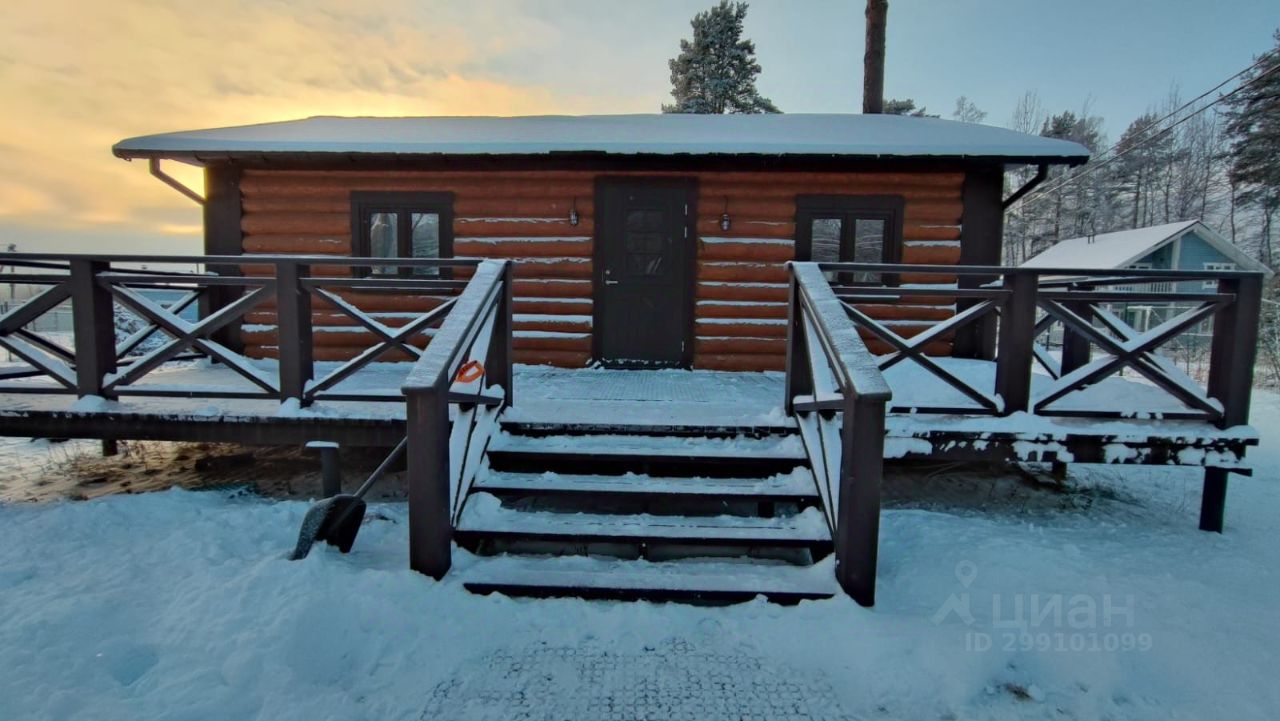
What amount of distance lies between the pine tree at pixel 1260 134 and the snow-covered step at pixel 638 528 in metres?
24.9

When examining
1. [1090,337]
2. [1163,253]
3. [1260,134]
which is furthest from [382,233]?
[1260,134]

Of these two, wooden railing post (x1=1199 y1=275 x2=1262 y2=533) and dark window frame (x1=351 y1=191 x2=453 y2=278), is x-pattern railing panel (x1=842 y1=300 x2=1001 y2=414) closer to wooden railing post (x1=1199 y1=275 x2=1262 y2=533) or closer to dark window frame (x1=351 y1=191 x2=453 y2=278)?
wooden railing post (x1=1199 y1=275 x2=1262 y2=533)

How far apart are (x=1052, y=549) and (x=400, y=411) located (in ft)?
13.4

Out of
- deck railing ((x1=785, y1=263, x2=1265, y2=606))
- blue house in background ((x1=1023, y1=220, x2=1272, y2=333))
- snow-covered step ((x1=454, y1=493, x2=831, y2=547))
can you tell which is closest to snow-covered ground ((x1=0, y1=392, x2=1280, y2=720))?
snow-covered step ((x1=454, y1=493, x2=831, y2=547))

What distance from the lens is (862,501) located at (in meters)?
2.50

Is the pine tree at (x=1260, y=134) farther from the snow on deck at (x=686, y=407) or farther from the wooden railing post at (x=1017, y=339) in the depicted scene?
the wooden railing post at (x=1017, y=339)

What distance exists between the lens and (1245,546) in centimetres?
342

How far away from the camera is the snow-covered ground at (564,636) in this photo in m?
1.92

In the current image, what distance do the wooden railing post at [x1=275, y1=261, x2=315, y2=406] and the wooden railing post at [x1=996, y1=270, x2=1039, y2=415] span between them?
4495 mm

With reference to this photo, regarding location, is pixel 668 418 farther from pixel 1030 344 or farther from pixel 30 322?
pixel 30 322

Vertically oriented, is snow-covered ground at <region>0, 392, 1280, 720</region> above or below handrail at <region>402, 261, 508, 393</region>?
below

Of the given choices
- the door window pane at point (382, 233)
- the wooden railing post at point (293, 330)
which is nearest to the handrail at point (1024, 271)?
the wooden railing post at point (293, 330)

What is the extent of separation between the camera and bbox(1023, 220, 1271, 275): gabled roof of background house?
18.3 m

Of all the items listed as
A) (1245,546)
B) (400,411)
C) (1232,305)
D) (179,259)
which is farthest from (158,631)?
(1232,305)
